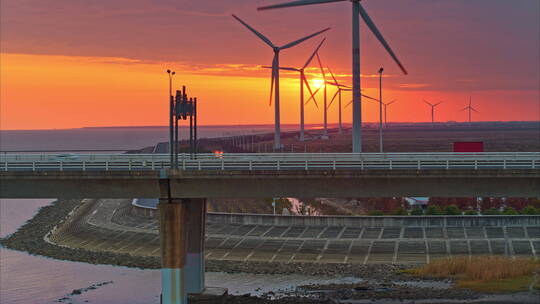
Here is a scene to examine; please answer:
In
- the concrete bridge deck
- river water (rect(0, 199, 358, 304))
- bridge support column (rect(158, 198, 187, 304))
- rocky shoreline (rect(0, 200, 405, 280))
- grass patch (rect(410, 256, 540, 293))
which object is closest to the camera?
bridge support column (rect(158, 198, 187, 304))

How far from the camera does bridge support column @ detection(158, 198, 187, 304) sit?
51219 mm

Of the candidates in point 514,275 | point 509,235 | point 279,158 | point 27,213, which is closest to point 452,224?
point 509,235

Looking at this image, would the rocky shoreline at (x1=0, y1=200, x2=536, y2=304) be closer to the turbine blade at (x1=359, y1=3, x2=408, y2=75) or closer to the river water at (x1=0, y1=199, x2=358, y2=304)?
the river water at (x1=0, y1=199, x2=358, y2=304)

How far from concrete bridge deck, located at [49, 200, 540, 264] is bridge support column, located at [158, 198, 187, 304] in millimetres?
23643

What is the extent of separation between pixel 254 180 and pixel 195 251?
7.83 m

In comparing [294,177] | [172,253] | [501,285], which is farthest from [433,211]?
[172,253]

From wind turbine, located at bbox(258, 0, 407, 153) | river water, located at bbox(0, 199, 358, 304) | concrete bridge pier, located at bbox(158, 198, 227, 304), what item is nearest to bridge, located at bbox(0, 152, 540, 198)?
concrete bridge pier, located at bbox(158, 198, 227, 304)

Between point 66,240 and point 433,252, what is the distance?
44920mm

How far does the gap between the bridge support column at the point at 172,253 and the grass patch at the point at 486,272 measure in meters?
23.7

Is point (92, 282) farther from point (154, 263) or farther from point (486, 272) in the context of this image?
point (486, 272)

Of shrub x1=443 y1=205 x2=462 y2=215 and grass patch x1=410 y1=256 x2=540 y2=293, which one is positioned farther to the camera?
shrub x1=443 y1=205 x2=462 y2=215

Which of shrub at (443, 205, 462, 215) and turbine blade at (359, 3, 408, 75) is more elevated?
turbine blade at (359, 3, 408, 75)

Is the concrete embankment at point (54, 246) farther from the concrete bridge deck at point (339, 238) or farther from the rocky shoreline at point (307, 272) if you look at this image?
the concrete bridge deck at point (339, 238)

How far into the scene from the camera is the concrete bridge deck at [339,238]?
7450cm
